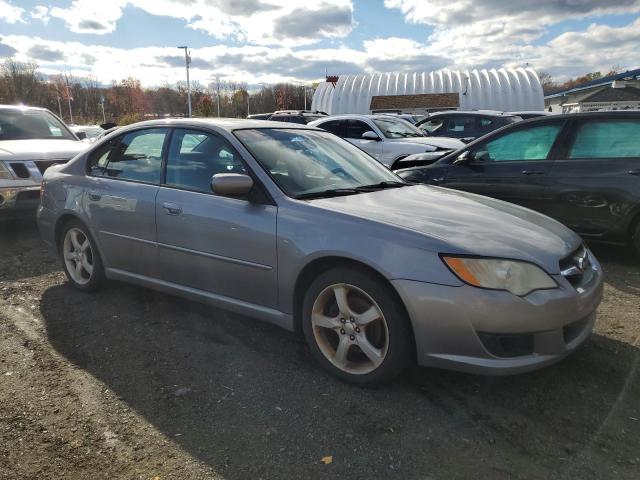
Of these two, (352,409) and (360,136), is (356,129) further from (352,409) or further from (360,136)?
(352,409)

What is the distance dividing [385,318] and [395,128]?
9.28 m

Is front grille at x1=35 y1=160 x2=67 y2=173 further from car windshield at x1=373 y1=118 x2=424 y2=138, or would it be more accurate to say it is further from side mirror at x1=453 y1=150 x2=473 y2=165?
car windshield at x1=373 y1=118 x2=424 y2=138

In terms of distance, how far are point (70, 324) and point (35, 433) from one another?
147cm

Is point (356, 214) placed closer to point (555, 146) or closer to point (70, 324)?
point (70, 324)

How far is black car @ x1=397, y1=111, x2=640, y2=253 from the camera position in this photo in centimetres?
510

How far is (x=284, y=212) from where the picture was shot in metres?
3.13

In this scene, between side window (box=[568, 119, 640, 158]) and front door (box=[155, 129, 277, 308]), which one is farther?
side window (box=[568, 119, 640, 158])

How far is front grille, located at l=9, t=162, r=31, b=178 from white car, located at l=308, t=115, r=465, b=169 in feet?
16.7

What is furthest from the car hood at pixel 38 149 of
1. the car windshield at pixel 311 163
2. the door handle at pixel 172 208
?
the car windshield at pixel 311 163

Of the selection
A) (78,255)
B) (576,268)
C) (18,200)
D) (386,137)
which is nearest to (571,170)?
(576,268)

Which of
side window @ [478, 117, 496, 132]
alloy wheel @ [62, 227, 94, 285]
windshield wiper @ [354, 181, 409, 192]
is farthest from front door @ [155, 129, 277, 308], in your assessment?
side window @ [478, 117, 496, 132]

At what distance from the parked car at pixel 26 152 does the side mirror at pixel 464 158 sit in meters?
5.18

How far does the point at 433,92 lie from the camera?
145 feet

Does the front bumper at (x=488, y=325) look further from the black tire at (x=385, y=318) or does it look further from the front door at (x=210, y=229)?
the front door at (x=210, y=229)
